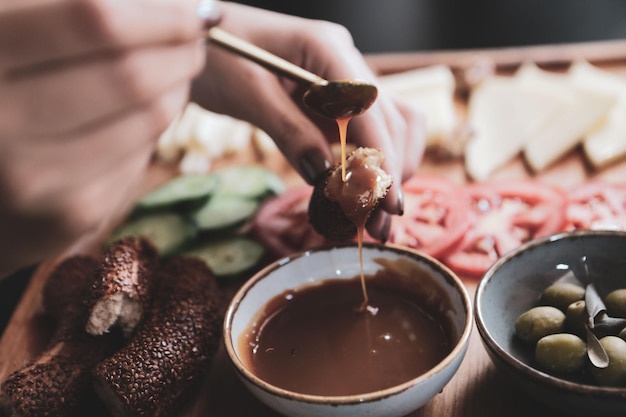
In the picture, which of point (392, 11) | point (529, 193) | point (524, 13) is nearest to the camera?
point (529, 193)

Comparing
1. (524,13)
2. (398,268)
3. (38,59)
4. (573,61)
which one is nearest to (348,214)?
(398,268)

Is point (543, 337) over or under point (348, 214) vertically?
under

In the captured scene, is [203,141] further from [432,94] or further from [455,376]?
[455,376]

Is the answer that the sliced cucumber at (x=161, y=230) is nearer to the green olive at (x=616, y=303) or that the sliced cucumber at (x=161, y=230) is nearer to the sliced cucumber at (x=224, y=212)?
the sliced cucumber at (x=224, y=212)

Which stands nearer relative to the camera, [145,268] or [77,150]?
[77,150]

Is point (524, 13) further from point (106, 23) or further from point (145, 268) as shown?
point (106, 23)

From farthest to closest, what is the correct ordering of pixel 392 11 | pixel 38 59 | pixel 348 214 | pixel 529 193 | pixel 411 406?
pixel 392 11 → pixel 529 193 → pixel 348 214 → pixel 411 406 → pixel 38 59

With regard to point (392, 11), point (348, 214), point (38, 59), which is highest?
point (38, 59)

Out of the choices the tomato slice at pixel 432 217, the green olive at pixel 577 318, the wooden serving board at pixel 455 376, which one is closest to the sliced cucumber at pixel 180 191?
the wooden serving board at pixel 455 376

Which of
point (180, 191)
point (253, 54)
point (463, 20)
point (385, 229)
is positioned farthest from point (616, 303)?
point (463, 20)
